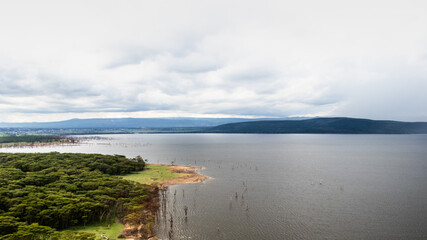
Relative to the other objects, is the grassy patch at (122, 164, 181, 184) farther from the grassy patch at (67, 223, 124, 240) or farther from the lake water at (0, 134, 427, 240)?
the grassy patch at (67, 223, 124, 240)

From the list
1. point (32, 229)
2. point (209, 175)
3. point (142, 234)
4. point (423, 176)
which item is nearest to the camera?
point (32, 229)

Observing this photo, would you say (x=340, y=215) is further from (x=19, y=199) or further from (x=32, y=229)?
(x=19, y=199)

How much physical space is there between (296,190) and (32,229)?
80.3m

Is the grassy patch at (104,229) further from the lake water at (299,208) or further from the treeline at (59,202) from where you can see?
the lake water at (299,208)

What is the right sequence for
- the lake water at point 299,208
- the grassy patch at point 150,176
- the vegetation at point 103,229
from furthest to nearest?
the grassy patch at point 150,176, the lake water at point 299,208, the vegetation at point 103,229

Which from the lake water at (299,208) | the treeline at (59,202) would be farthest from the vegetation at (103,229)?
the lake water at (299,208)

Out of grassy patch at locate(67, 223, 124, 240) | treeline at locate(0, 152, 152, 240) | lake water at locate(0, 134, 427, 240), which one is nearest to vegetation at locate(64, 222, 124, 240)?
grassy patch at locate(67, 223, 124, 240)

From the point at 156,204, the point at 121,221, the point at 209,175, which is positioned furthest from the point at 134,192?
the point at 209,175

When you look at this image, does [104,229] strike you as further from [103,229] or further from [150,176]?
[150,176]

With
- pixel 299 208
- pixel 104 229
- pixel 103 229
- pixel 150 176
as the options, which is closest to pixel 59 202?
pixel 103 229

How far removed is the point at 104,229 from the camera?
54781 mm

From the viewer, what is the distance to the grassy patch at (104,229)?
52.2 metres

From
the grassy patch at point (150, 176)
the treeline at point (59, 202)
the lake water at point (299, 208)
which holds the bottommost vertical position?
the lake water at point (299, 208)

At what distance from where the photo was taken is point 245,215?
6669 centimetres
